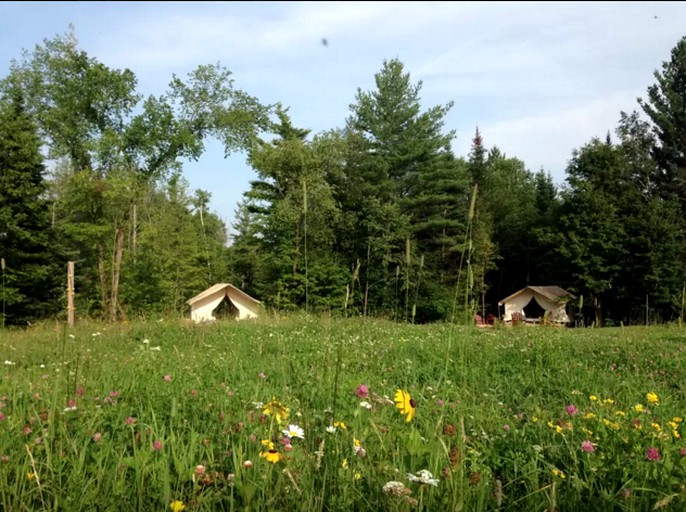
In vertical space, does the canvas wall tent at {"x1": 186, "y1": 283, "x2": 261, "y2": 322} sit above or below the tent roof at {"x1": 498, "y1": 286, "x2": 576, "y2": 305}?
below

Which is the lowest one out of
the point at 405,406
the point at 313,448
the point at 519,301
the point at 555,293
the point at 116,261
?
the point at 519,301

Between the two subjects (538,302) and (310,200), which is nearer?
(310,200)

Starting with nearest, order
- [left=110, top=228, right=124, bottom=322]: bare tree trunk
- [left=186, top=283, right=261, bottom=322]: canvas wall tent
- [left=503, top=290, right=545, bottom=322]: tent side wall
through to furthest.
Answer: [left=110, top=228, right=124, bottom=322]: bare tree trunk
[left=186, top=283, right=261, bottom=322]: canvas wall tent
[left=503, top=290, right=545, bottom=322]: tent side wall

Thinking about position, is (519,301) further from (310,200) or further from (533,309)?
(310,200)

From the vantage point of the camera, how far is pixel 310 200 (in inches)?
1101

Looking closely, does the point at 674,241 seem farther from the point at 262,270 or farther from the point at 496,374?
the point at 496,374

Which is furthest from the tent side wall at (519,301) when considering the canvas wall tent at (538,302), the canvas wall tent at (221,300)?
the canvas wall tent at (221,300)

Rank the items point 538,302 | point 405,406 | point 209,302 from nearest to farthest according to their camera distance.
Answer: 1. point 405,406
2. point 209,302
3. point 538,302


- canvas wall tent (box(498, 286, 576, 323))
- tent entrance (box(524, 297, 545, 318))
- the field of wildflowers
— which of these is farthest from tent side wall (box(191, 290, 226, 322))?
the field of wildflowers

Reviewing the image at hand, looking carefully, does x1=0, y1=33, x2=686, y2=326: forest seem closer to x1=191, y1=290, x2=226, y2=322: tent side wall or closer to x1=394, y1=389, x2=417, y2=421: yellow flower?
x1=191, y1=290, x2=226, y2=322: tent side wall

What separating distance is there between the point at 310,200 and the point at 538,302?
1728cm

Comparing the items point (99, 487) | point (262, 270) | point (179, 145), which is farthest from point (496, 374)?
point (262, 270)

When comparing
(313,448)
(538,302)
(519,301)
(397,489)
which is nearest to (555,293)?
(538,302)

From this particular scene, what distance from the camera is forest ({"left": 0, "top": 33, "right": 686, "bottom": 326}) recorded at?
77.2 feet
